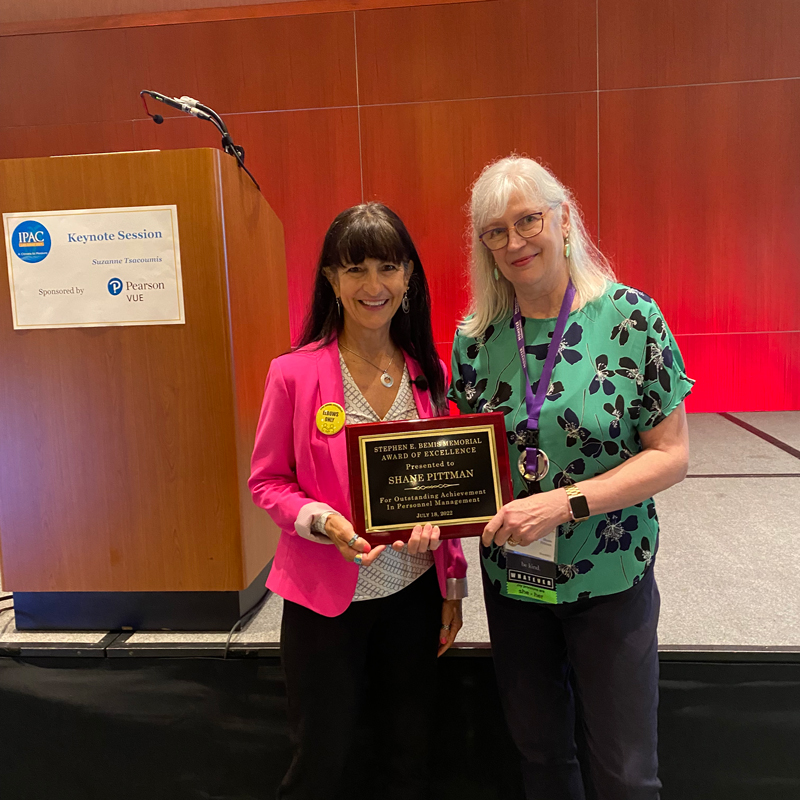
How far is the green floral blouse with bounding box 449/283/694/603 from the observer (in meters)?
1.06

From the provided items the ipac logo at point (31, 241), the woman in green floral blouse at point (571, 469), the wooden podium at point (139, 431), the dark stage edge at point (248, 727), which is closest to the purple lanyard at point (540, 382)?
the woman in green floral blouse at point (571, 469)

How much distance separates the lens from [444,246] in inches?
183

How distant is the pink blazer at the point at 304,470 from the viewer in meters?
1.13

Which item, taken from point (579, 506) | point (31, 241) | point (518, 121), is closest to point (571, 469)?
point (579, 506)

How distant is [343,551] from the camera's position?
1.05 metres

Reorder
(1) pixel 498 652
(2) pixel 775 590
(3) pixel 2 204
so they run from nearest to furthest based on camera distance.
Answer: (1) pixel 498 652 → (3) pixel 2 204 → (2) pixel 775 590

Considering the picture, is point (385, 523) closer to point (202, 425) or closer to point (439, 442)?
point (439, 442)

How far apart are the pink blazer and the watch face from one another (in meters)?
0.42

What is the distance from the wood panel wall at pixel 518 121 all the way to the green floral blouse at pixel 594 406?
3.66 m

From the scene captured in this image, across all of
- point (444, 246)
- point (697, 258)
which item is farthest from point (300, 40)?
point (697, 258)

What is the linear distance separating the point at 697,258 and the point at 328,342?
4241 millimetres

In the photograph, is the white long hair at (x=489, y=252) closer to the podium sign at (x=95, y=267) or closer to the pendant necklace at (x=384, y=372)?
the pendant necklace at (x=384, y=372)

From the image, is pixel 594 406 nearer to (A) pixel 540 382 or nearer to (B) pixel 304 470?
(A) pixel 540 382

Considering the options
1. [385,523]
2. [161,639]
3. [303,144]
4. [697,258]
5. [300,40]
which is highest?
[300,40]
